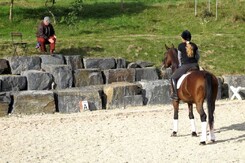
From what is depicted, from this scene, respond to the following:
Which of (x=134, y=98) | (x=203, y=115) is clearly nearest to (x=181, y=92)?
(x=203, y=115)

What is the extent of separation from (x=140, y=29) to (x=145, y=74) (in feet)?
29.9

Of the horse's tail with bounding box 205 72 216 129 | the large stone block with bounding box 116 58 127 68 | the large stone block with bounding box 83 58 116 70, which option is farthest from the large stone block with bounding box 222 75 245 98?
the horse's tail with bounding box 205 72 216 129

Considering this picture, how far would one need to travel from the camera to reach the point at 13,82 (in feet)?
69.1

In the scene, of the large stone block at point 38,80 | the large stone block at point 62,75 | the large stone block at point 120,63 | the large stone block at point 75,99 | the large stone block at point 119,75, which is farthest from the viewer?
the large stone block at point 120,63

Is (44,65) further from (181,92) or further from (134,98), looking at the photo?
(181,92)

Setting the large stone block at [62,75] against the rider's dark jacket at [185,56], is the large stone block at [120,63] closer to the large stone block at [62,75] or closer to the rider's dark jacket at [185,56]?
the large stone block at [62,75]

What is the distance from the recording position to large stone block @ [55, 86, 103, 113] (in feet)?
65.2

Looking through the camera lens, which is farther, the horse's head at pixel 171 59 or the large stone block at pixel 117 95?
the large stone block at pixel 117 95

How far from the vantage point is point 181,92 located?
47.9ft

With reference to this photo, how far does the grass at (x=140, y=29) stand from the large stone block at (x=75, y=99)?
17.0 ft

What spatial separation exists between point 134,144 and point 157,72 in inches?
376

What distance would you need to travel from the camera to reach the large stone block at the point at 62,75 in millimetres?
21641

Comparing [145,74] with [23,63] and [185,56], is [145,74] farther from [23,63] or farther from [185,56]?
[185,56]

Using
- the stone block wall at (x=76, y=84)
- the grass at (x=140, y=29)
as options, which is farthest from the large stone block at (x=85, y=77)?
the grass at (x=140, y=29)
